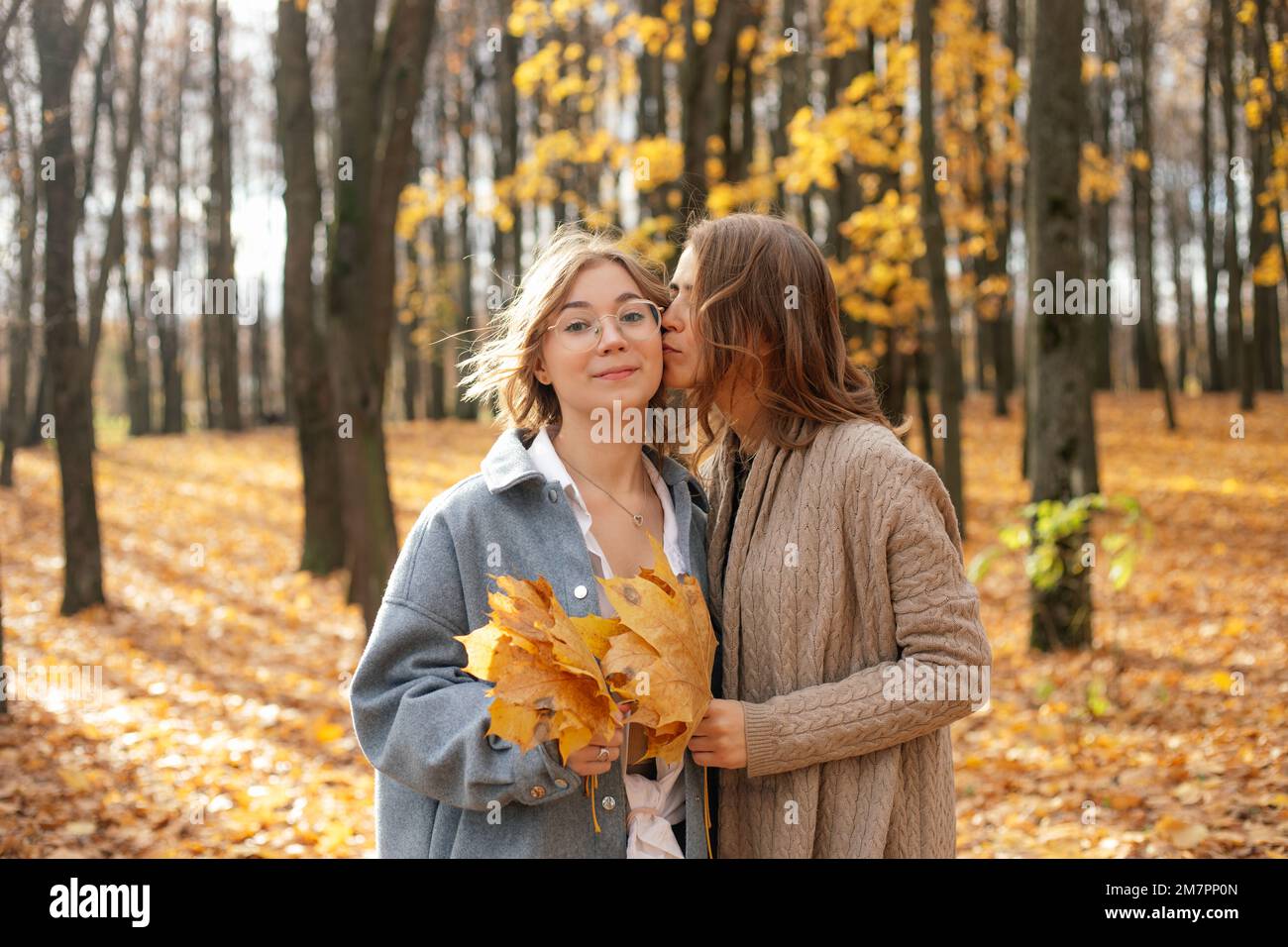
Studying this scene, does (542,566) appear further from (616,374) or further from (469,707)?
(616,374)

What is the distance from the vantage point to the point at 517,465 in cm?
246

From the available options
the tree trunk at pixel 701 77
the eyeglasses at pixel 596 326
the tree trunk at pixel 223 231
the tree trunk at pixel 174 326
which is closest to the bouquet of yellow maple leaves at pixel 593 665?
the eyeglasses at pixel 596 326

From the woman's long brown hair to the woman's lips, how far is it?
20cm

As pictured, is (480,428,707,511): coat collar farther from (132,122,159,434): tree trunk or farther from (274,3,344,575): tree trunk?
(132,122,159,434): tree trunk

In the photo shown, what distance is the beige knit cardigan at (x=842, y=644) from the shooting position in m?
2.30

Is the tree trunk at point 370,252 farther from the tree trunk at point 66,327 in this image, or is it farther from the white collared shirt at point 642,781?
the white collared shirt at point 642,781

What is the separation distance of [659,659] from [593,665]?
140 millimetres

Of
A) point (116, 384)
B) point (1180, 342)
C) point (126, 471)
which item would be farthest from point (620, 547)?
point (116, 384)

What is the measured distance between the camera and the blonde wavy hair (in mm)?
2553

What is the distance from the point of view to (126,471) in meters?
20.3

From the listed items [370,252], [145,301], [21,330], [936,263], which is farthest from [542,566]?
[145,301]

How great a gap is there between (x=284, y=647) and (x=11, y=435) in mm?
11474

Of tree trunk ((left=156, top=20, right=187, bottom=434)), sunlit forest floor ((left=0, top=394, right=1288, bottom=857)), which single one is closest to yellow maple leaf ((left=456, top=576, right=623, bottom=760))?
sunlit forest floor ((left=0, top=394, right=1288, bottom=857))

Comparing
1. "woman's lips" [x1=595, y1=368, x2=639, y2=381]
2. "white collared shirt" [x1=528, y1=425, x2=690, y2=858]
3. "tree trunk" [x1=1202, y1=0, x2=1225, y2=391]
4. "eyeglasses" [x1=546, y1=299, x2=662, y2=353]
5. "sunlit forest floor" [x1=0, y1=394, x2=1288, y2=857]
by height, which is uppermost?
"tree trunk" [x1=1202, y1=0, x2=1225, y2=391]
